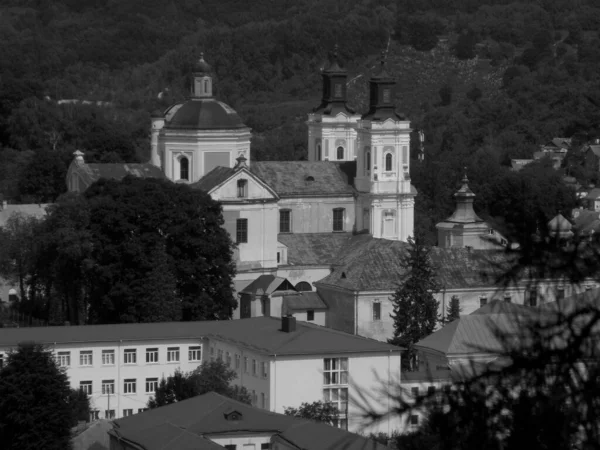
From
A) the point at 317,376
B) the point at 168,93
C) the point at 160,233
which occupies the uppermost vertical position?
the point at 168,93

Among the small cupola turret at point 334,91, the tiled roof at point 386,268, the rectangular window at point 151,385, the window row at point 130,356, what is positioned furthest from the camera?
the small cupola turret at point 334,91

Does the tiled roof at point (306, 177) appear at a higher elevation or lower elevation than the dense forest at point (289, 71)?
lower

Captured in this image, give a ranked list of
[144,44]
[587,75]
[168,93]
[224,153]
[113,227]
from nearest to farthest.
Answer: [113,227] → [224,153] → [587,75] → [168,93] → [144,44]

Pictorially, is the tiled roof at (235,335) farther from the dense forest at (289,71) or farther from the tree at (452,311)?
the dense forest at (289,71)

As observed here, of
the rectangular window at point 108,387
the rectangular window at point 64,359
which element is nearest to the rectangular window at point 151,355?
the rectangular window at point 108,387

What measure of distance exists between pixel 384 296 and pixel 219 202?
19.3ft

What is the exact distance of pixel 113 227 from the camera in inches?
2030

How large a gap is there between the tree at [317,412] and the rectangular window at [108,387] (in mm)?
5917

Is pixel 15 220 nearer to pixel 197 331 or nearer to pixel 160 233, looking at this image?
pixel 160 233

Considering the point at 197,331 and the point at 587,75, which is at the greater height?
the point at 587,75

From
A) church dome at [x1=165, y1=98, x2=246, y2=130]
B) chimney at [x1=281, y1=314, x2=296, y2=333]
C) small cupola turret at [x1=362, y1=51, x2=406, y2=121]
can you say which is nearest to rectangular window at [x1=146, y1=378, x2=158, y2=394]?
chimney at [x1=281, y1=314, x2=296, y2=333]

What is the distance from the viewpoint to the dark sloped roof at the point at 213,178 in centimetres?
5516

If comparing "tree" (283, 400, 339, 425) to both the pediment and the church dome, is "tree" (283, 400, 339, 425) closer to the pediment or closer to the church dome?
the pediment

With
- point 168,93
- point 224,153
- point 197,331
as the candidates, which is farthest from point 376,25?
point 197,331
